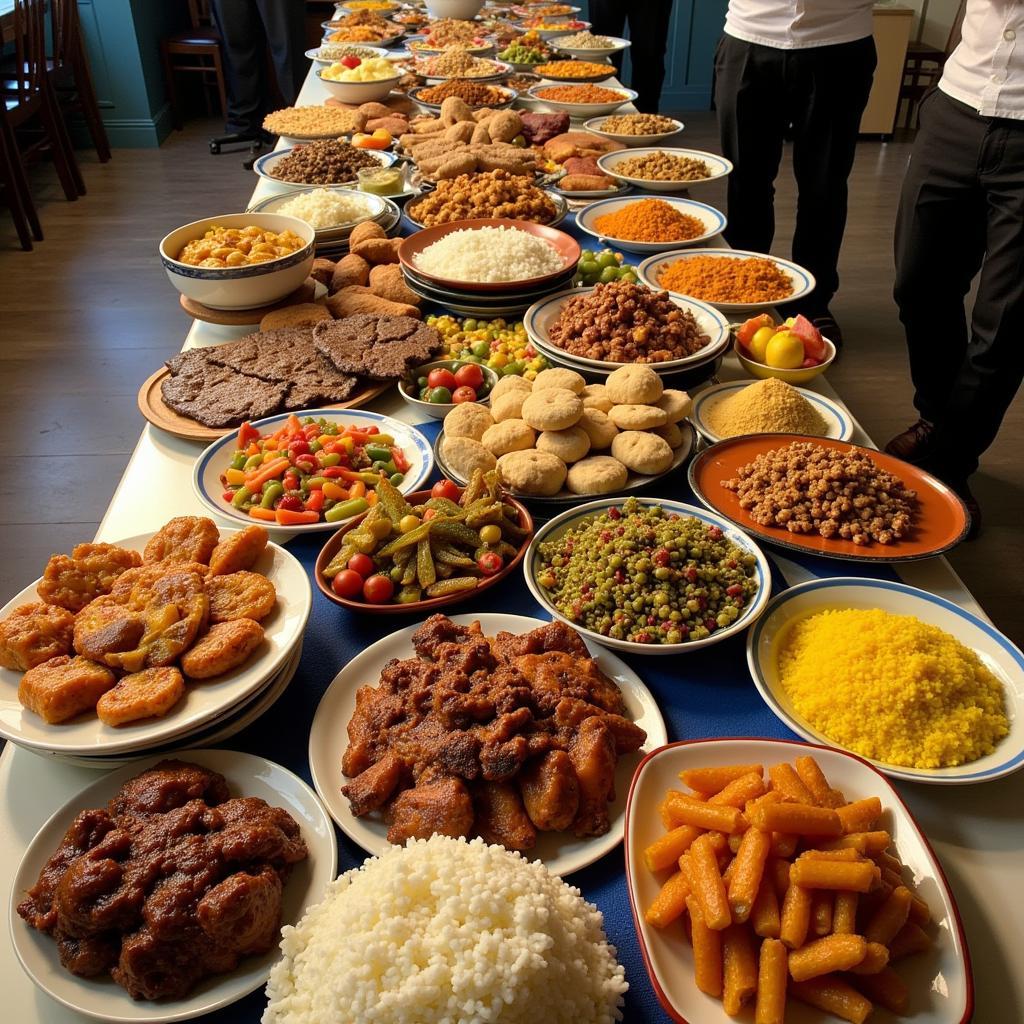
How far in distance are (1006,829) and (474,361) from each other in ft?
5.70

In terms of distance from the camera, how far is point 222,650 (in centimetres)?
142

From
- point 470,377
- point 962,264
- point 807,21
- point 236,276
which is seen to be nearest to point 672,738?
point 470,377

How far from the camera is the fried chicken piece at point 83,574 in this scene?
1572 millimetres

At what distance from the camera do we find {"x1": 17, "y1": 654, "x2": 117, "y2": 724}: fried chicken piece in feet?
4.39

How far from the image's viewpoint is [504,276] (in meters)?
2.73

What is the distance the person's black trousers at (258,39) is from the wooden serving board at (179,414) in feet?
20.7

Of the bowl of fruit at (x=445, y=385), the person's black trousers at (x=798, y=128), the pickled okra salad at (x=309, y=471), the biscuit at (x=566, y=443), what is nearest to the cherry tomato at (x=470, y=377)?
the bowl of fruit at (x=445, y=385)

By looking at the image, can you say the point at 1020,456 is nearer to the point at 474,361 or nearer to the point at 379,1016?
the point at 474,361

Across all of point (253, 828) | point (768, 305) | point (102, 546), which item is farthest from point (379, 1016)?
point (768, 305)

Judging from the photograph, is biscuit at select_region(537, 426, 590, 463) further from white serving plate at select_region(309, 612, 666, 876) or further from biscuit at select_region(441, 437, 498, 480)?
white serving plate at select_region(309, 612, 666, 876)

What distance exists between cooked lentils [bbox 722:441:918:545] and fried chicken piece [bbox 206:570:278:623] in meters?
1.04

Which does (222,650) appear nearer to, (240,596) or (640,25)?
(240,596)

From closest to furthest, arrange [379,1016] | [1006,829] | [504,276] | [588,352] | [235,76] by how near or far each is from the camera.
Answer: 1. [379,1016]
2. [1006,829]
3. [588,352]
4. [504,276]
5. [235,76]

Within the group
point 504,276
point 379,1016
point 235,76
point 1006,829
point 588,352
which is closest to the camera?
point 379,1016
